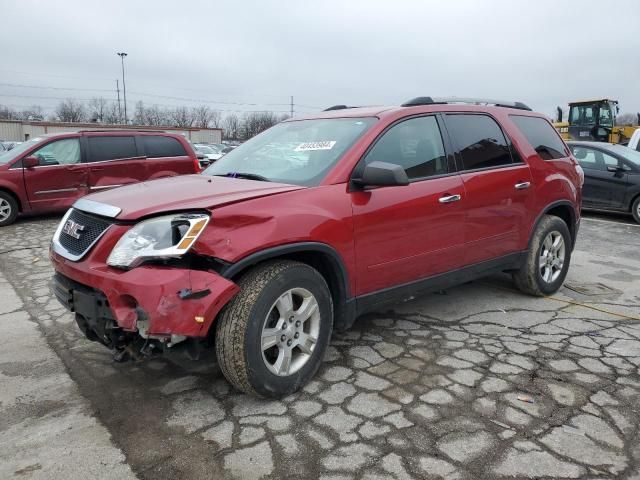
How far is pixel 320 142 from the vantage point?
374cm

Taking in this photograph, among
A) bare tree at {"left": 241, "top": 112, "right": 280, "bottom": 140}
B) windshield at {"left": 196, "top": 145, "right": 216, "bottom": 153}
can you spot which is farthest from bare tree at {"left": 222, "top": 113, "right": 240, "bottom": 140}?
windshield at {"left": 196, "top": 145, "right": 216, "bottom": 153}

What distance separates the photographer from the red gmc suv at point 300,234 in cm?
271

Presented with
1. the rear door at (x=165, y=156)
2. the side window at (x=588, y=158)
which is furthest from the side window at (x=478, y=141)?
the side window at (x=588, y=158)

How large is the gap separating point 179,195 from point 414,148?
1797 mm

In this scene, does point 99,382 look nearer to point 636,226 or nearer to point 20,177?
point 20,177

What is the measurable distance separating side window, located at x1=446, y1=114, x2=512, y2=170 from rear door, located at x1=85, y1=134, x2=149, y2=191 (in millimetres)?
7284

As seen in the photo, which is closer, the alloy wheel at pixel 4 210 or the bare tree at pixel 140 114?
the alloy wheel at pixel 4 210

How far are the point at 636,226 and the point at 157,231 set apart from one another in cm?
1003

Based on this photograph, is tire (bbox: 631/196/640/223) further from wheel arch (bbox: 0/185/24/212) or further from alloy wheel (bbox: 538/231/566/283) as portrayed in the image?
wheel arch (bbox: 0/185/24/212)

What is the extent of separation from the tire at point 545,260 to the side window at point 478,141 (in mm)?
821

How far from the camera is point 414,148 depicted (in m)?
3.90

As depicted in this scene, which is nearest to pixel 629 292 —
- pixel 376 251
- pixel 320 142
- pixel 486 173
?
pixel 486 173

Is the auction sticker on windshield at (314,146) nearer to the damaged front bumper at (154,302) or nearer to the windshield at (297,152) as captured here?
the windshield at (297,152)

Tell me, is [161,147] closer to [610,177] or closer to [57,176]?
[57,176]
